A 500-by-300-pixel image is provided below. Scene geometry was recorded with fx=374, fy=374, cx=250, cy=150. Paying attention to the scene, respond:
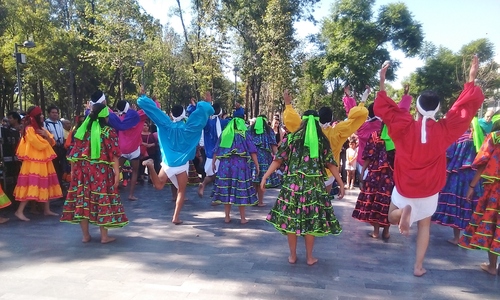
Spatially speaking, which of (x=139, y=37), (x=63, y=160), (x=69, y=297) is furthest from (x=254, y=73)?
(x=69, y=297)

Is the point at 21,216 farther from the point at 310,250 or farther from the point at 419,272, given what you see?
the point at 419,272

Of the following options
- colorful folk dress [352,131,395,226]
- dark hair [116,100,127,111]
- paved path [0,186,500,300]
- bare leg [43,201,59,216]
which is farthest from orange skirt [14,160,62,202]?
colorful folk dress [352,131,395,226]

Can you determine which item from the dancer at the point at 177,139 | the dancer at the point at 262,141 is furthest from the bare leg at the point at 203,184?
the dancer at the point at 177,139

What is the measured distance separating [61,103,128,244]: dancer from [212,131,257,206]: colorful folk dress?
179 centimetres

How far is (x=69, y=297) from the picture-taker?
350 cm

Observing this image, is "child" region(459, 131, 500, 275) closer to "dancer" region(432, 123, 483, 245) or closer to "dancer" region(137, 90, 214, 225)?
"dancer" region(432, 123, 483, 245)

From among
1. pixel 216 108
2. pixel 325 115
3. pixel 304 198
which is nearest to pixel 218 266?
pixel 304 198

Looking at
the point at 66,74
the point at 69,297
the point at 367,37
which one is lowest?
the point at 69,297

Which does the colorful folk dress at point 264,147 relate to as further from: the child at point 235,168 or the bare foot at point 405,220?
the bare foot at point 405,220

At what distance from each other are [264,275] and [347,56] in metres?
25.9

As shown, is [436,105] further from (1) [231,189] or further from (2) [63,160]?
(2) [63,160]

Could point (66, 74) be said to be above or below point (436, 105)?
above

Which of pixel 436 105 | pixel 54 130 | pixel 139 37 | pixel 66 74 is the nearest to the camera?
pixel 436 105

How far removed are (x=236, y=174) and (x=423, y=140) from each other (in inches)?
123
